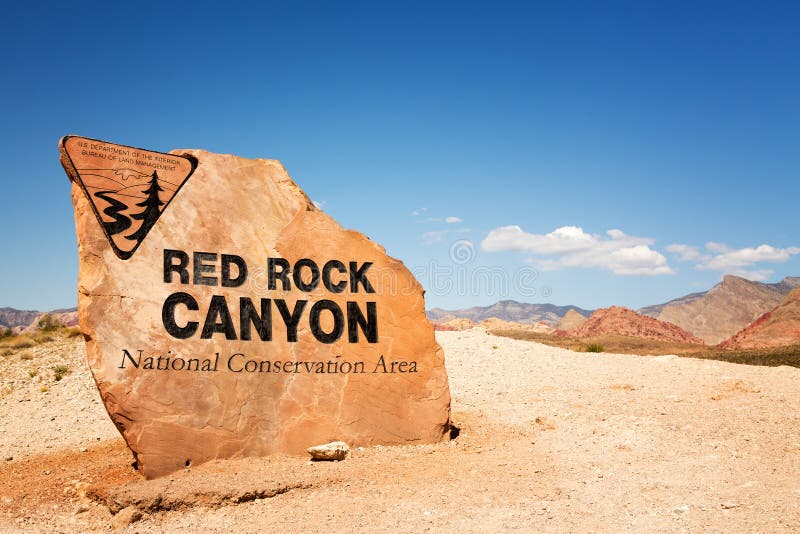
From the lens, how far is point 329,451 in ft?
21.3

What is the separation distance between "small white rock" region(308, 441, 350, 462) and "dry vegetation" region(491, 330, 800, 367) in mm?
12605

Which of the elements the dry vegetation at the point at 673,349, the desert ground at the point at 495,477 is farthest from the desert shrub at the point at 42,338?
the dry vegetation at the point at 673,349

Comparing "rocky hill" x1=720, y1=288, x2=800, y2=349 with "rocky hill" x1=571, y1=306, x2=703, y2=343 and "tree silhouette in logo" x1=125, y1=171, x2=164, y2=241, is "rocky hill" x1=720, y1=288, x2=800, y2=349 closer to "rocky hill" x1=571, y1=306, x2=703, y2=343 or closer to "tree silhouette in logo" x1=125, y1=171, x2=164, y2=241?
"rocky hill" x1=571, y1=306, x2=703, y2=343

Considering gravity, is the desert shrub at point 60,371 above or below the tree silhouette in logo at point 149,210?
below

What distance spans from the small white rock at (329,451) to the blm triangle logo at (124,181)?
2864mm

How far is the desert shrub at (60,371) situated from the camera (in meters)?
12.6

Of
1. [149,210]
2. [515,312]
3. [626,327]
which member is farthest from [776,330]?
[515,312]

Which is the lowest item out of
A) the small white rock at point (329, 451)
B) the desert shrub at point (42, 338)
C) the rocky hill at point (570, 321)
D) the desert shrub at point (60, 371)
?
the small white rock at point (329, 451)

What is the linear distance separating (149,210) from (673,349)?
73.0ft

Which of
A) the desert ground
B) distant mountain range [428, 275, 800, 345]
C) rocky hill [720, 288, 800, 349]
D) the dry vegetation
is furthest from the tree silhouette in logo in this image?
distant mountain range [428, 275, 800, 345]

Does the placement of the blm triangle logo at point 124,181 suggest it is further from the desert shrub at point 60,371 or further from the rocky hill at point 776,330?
the rocky hill at point 776,330

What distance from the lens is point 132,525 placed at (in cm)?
539

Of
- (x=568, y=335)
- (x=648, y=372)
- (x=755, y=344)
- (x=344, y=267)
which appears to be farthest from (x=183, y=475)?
(x=568, y=335)

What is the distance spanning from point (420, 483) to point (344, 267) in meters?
2.81
